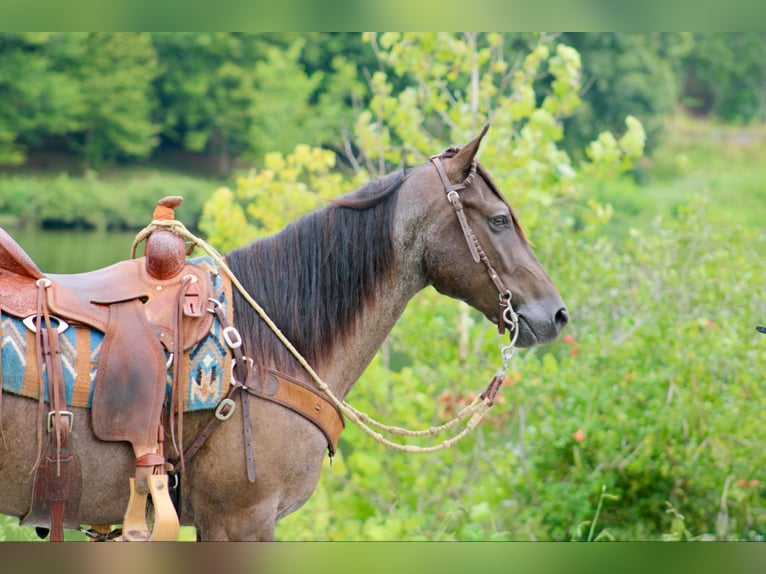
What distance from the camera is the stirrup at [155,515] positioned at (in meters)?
2.43

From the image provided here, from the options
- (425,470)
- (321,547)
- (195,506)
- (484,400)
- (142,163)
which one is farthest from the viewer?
(142,163)

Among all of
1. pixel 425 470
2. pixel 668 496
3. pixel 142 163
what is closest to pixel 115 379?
pixel 425 470

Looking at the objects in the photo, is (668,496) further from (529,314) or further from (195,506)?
(195,506)

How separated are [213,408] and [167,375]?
6.4 inches

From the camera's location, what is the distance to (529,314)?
2.79 metres

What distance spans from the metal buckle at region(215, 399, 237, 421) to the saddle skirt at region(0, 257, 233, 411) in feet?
0.05

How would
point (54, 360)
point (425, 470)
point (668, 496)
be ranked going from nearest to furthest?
point (54, 360) < point (668, 496) < point (425, 470)

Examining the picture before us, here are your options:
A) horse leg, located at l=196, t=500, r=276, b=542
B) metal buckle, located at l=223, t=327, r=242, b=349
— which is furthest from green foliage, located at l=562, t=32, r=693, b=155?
horse leg, located at l=196, t=500, r=276, b=542

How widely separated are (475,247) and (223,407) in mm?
888

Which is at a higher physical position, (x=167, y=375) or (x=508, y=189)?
(x=508, y=189)

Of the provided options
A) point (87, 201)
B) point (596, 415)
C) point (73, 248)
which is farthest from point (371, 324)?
point (87, 201)

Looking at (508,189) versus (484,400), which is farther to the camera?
(508,189)

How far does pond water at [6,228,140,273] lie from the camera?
1497cm

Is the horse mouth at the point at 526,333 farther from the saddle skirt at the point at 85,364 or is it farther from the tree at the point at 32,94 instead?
the tree at the point at 32,94
